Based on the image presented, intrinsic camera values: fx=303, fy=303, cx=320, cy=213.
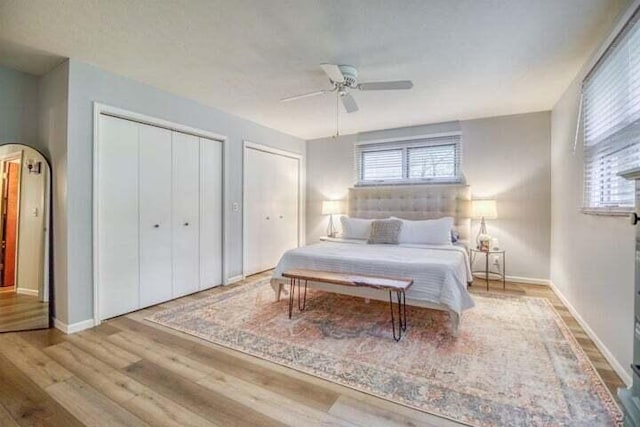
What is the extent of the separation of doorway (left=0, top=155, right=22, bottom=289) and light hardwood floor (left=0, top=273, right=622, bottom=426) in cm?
65

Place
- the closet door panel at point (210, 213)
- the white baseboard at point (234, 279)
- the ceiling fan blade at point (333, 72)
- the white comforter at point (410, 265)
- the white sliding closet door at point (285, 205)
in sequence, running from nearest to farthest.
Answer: the ceiling fan blade at point (333, 72) → the white comforter at point (410, 265) → the closet door panel at point (210, 213) → the white baseboard at point (234, 279) → the white sliding closet door at point (285, 205)

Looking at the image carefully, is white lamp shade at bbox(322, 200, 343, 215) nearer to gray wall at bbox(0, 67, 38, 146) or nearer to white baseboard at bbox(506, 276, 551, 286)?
white baseboard at bbox(506, 276, 551, 286)

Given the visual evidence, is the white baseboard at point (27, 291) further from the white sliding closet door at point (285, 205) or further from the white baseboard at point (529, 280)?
the white baseboard at point (529, 280)

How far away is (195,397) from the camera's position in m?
1.86

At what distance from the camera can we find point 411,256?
10.9 ft

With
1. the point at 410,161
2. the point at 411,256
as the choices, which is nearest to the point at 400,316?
the point at 411,256

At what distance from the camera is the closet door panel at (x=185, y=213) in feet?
12.4

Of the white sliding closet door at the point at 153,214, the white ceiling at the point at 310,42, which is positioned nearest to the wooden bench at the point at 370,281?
the white sliding closet door at the point at 153,214

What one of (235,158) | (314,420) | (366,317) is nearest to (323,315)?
(366,317)

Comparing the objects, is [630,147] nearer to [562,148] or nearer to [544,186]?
[562,148]

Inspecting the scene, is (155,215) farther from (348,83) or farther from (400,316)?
(400,316)

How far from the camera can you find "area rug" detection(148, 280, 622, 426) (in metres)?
1.76

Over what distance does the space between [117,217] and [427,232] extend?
3820 mm

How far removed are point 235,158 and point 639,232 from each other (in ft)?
14.0
